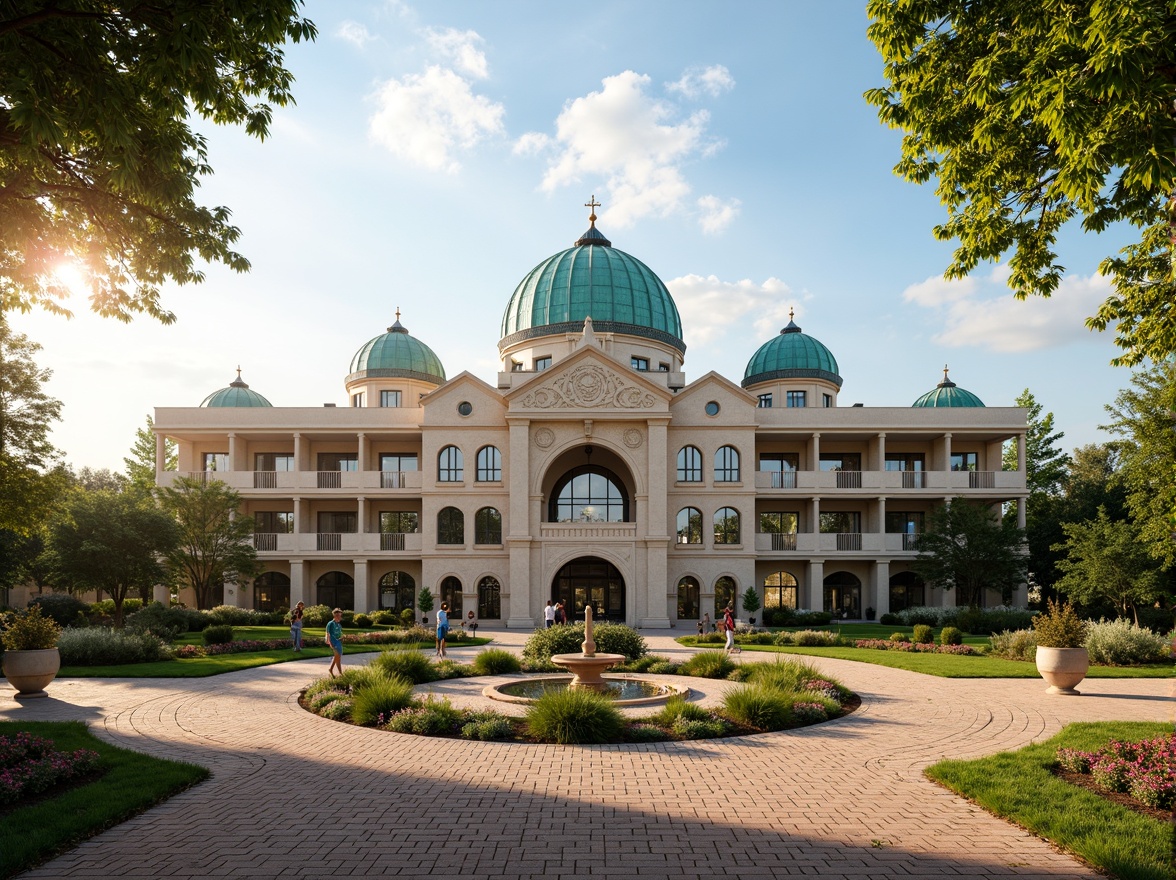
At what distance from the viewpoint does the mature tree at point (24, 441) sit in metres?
23.6

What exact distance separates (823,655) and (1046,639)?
29.1ft

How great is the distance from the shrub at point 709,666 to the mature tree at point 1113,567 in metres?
20.9

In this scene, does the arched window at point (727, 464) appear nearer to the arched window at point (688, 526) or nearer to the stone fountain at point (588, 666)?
the arched window at point (688, 526)

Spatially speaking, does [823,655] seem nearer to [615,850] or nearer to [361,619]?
[615,850]

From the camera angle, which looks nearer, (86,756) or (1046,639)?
(86,756)

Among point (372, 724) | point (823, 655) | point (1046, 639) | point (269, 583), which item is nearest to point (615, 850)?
point (372, 724)

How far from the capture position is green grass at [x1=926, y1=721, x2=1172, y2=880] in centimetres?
721

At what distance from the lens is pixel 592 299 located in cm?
4572

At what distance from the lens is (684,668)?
2028 cm

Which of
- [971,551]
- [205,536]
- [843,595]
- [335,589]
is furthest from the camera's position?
[843,595]

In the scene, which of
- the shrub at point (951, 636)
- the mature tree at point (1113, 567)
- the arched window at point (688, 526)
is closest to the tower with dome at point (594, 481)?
the arched window at point (688, 526)

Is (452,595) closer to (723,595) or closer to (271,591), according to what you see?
(271,591)

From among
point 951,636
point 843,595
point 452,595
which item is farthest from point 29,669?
point 843,595

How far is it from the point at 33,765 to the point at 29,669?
8.58m
